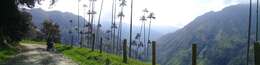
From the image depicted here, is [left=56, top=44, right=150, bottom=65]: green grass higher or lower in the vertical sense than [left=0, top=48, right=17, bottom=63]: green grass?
lower

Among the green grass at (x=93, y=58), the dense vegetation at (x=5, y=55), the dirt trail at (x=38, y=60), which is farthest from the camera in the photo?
the green grass at (x=93, y=58)

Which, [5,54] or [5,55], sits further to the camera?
[5,54]

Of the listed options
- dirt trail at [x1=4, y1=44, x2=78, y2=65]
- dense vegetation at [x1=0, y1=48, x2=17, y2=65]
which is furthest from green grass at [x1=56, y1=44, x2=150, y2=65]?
dense vegetation at [x1=0, y1=48, x2=17, y2=65]

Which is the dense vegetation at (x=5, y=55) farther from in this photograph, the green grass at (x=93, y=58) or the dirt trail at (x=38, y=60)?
the green grass at (x=93, y=58)

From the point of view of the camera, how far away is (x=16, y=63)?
89.8 feet

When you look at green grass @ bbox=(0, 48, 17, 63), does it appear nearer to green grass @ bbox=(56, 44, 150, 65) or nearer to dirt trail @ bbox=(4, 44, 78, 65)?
dirt trail @ bbox=(4, 44, 78, 65)

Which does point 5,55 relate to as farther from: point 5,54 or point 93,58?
point 93,58

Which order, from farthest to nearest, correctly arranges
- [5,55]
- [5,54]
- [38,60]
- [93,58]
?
[93,58] < [5,54] < [5,55] < [38,60]

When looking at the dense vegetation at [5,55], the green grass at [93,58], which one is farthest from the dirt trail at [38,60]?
the green grass at [93,58]

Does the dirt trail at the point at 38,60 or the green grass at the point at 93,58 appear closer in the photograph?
the dirt trail at the point at 38,60

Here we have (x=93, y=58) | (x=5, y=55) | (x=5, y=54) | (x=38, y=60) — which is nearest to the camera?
(x=38, y=60)

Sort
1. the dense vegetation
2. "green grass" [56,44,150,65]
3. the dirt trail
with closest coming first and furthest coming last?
1. the dirt trail
2. the dense vegetation
3. "green grass" [56,44,150,65]

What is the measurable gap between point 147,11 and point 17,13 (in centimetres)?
12340

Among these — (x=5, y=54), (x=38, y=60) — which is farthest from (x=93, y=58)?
(x=38, y=60)
